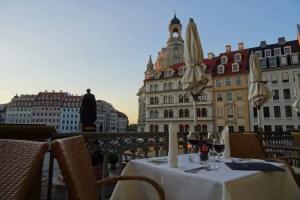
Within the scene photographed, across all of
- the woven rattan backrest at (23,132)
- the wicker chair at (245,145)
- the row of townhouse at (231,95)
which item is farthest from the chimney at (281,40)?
the woven rattan backrest at (23,132)

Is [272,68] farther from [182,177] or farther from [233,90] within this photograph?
[182,177]

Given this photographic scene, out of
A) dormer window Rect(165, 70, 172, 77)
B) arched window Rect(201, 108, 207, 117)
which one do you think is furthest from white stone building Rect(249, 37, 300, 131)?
dormer window Rect(165, 70, 172, 77)

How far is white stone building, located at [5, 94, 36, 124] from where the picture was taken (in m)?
81.3

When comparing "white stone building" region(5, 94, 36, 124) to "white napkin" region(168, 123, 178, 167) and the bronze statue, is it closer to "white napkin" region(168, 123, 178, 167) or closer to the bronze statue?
the bronze statue

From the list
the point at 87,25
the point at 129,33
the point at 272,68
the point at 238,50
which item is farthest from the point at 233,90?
the point at 87,25

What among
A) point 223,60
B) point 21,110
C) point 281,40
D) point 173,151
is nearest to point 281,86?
point 281,40

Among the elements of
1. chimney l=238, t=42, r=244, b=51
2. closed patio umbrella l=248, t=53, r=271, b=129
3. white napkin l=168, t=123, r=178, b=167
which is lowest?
white napkin l=168, t=123, r=178, b=167

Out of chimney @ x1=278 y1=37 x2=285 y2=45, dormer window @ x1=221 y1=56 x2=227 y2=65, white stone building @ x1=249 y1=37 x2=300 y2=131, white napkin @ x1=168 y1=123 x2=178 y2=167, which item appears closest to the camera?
white napkin @ x1=168 y1=123 x2=178 y2=167

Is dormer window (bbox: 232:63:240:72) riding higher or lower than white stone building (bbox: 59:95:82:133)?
higher

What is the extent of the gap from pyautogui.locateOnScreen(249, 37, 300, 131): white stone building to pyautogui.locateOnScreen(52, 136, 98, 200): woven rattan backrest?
30594mm

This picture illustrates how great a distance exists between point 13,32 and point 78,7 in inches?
153

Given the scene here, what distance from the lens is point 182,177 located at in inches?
62.1

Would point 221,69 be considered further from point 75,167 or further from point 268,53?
point 75,167

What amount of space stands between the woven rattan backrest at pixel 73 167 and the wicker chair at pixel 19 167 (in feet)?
0.48
